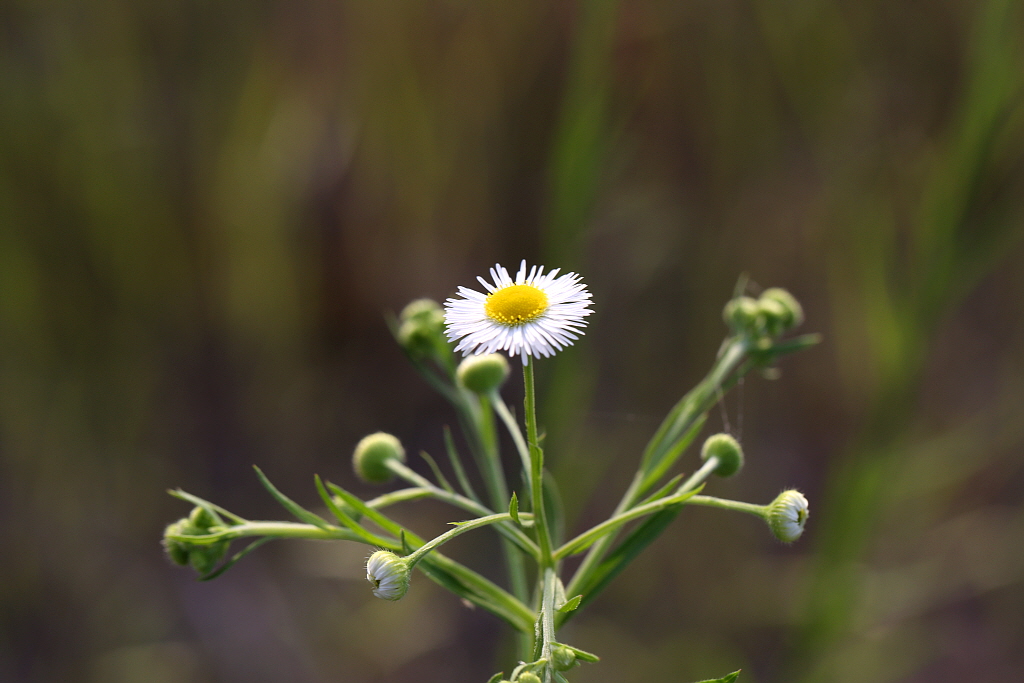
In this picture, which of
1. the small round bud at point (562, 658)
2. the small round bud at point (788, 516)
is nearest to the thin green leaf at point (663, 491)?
the small round bud at point (788, 516)

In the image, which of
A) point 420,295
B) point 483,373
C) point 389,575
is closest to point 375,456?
point 483,373

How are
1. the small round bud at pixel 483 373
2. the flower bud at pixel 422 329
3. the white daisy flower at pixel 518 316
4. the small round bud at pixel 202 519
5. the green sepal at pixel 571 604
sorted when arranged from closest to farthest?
the green sepal at pixel 571 604
the white daisy flower at pixel 518 316
the small round bud at pixel 202 519
the small round bud at pixel 483 373
the flower bud at pixel 422 329

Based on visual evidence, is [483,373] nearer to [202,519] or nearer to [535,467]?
[535,467]

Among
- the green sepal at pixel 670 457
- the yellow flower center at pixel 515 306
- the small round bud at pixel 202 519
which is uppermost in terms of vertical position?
the yellow flower center at pixel 515 306

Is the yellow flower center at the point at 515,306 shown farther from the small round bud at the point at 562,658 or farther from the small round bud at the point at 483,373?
the small round bud at the point at 562,658

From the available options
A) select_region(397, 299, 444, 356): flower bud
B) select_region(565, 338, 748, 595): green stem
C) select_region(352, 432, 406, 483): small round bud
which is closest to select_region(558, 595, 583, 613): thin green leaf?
select_region(565, 338, 748, 595): green stem

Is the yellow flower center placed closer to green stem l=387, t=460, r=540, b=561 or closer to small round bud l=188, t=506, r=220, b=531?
green stem l=387, t=460, r=540, b=561
